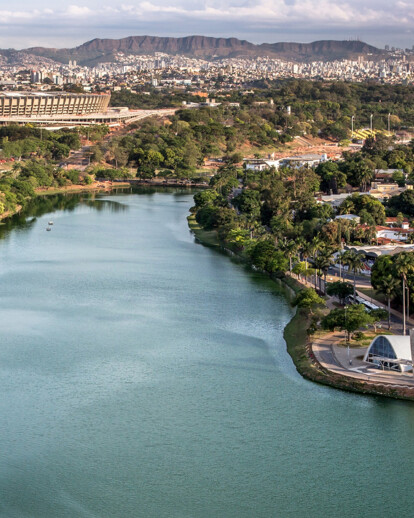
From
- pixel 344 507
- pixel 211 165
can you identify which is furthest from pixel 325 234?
pixel 211 165

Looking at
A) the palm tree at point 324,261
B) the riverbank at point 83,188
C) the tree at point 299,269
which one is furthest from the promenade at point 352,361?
the riverbank at point 83,188

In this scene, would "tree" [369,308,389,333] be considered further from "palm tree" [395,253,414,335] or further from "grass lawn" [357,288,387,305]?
"grass lawn" [357,288,387,305]

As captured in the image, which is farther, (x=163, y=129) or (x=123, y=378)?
(x=163, y=129)

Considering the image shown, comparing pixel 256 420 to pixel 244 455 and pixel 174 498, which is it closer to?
pixel 244 455

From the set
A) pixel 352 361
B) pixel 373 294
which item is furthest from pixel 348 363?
pixel 373 294

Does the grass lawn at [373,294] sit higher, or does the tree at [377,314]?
the tree at [377,314]

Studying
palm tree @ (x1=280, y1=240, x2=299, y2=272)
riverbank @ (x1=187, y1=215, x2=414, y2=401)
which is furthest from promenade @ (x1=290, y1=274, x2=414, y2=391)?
palm tree @ (x1=280, y1=240, x2=299, y2=272)

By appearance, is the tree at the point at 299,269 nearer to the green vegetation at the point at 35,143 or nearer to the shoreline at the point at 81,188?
the shoreline at the point at 81,188
